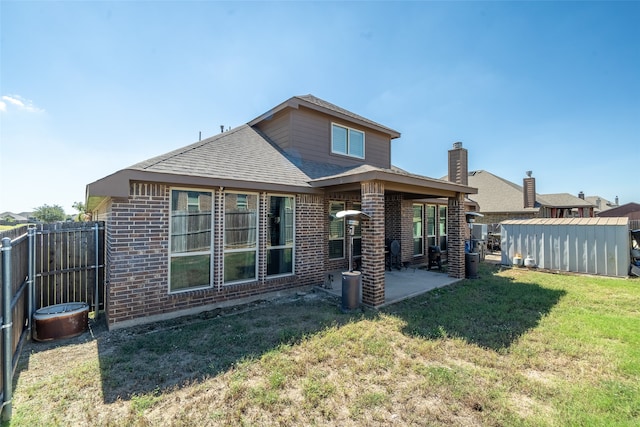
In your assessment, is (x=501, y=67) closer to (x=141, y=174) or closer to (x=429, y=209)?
(x=429, y=209)

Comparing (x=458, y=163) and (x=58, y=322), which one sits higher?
(x=458, y=163)

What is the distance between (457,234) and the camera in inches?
348

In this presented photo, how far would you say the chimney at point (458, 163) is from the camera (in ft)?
37.3

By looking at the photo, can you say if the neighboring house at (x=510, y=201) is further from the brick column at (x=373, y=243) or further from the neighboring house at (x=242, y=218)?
the brick column at (x=373, y=243)

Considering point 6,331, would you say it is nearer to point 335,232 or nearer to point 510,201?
point 335,232

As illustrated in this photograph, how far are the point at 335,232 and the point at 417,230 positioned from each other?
446 centimetres

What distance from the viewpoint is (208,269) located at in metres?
5.98

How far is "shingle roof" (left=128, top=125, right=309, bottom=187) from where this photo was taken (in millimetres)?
5594

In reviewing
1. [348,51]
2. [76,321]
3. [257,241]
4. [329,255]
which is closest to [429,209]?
[329,255]

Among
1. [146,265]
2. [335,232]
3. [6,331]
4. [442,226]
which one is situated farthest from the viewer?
[442,226]

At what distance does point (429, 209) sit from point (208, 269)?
978 cm

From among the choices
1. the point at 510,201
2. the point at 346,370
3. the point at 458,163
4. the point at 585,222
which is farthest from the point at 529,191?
the point at 346,370

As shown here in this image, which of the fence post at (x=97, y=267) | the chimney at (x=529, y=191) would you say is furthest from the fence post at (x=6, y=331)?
the chimney at (x=529, y=191)

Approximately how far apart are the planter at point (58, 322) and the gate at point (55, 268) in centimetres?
22
